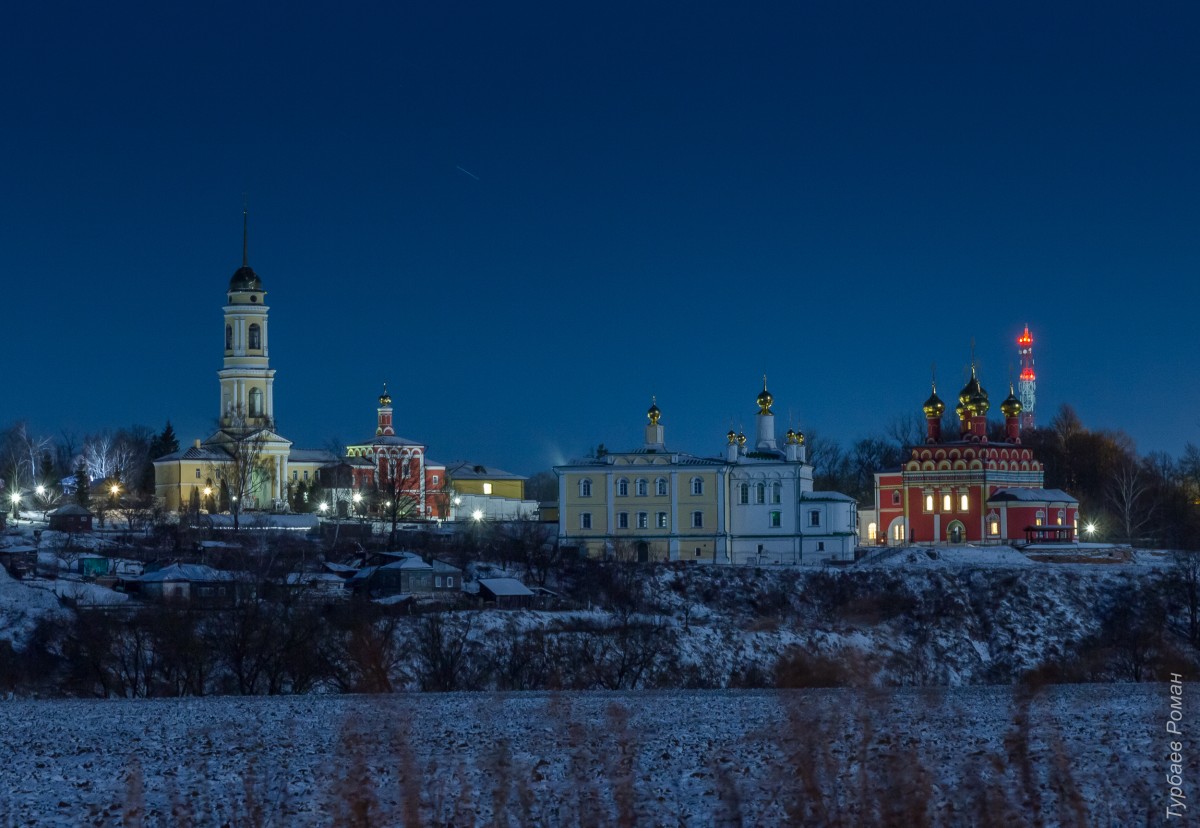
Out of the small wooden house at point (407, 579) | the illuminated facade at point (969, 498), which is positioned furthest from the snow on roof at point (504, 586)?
the illuminated facade at point (969, 498)

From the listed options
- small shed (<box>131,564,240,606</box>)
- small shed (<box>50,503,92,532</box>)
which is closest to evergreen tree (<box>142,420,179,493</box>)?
small shed (<box>50,503,92,532</box>)

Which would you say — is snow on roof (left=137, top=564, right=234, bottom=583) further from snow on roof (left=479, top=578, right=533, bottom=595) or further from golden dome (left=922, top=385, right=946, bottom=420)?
golden dome (left=922, top=385, right=946, bottom=420)

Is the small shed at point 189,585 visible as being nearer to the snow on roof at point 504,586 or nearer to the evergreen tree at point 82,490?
the snow on roof at point 504,586

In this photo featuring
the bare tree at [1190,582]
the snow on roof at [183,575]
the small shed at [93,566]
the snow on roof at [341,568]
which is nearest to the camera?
the bare tree at [1190,582]

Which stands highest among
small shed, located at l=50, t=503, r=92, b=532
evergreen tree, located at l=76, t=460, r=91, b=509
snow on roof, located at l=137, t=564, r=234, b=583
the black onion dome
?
the black onion dome

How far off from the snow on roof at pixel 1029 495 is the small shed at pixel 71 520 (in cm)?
3618

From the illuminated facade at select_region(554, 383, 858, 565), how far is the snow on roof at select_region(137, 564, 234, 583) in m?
16.2

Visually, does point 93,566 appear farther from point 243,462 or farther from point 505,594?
point 243,462

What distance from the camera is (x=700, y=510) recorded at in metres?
61.3

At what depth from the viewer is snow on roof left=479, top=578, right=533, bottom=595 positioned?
158 feet

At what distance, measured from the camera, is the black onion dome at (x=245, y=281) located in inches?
3434

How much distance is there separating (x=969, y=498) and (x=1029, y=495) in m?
2.56

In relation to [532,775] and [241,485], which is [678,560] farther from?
[532,775]

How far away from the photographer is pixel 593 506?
61719 millimetres
